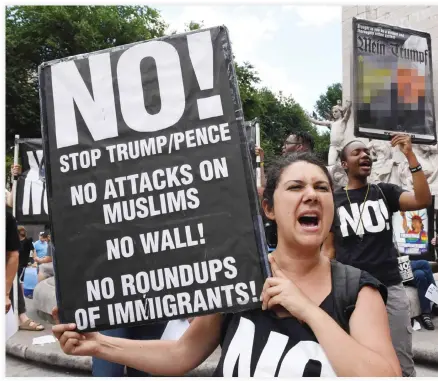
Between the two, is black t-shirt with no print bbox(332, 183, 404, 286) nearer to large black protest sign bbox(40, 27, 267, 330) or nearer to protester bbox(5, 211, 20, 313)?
large black protest sign bbox(40, 27, 267, 330)

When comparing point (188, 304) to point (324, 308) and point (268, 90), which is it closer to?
point (324, 308)

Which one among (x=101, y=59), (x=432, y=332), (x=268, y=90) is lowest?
(x=432, y=332)

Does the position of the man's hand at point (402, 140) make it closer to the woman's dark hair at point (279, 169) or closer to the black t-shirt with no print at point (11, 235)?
the woman's dark hair at point (279, 169)

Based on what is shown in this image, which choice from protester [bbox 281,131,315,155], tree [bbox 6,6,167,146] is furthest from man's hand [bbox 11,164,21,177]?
tree [bbox 6,6,167,146]

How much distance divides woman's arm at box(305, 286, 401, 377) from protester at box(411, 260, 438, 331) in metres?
4.10

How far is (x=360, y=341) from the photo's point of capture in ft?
4.89

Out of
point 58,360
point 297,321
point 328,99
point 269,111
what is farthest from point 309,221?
point 328,99

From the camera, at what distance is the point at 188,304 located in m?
1.84

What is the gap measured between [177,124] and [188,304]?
0.63m

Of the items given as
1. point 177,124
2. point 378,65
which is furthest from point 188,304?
point 378,65

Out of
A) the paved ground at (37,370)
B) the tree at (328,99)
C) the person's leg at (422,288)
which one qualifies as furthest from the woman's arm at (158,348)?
the tree at (328,99)

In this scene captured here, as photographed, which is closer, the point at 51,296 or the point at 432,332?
the point at 432,332

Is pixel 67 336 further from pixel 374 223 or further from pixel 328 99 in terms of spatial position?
pixel 328 99

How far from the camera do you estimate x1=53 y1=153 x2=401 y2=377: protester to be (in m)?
1.49
